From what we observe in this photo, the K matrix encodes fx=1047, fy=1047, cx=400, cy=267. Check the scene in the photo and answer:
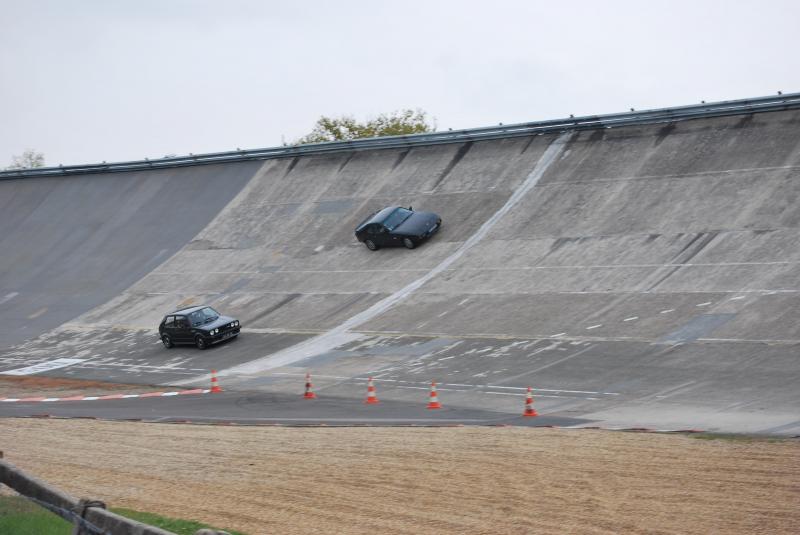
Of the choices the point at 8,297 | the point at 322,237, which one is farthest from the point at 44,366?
the point at 8,297

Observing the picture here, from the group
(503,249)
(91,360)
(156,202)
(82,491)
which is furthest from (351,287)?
(82,491)

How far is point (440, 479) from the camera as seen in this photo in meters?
13.3

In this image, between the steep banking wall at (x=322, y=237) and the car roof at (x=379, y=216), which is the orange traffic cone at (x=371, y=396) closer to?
the steep banking wall at (x=322, y=237)

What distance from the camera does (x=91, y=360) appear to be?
116 feet

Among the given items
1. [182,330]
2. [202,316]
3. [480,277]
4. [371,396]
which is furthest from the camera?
[202,316]

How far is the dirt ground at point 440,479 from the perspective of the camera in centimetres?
1103

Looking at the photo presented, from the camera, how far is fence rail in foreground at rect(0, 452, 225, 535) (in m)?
7.64

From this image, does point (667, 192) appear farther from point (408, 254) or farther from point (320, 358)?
point (320, 358)

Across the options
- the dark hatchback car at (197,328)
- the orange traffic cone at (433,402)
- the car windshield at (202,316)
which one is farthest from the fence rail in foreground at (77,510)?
the car windshield at (202,316)

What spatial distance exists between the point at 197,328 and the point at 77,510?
84.9ft

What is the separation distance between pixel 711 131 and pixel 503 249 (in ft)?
30.1

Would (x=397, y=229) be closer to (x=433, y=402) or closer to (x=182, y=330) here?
(x=182, y=330)

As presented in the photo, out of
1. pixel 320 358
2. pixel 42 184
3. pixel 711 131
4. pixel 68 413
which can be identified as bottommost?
pixel 68 413

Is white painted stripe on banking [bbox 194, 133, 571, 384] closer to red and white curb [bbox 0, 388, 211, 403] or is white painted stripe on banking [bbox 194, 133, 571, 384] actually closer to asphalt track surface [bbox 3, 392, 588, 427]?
red and white curb [bbox 0, 388, 211, 403]
